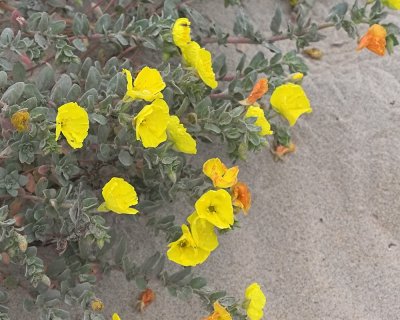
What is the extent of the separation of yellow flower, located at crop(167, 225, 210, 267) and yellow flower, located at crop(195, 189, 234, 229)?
0.26 feet

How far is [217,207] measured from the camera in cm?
212

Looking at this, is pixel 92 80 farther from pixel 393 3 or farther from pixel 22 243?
pixel 393 3

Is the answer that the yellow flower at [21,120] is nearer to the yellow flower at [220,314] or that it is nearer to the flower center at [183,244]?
the flower center at [183,244]

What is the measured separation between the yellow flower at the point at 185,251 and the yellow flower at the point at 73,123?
403 millimetres

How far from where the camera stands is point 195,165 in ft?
8.94

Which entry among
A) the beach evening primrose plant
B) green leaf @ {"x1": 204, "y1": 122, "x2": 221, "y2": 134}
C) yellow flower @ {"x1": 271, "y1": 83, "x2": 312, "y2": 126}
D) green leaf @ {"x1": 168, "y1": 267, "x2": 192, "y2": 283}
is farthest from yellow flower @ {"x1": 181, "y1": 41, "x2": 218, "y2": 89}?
green leaf @ {"x1": 168, "y1": 267, "x2": 192, "y2": 283}

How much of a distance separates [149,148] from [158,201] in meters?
0.32

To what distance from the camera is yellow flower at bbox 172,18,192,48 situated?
91.7 inches

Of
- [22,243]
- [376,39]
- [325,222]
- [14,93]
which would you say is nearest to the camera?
[22,243]

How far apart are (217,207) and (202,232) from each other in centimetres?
10

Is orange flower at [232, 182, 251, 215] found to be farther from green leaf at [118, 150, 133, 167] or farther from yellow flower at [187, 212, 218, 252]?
green leaf at [118, 150, 133, 167]

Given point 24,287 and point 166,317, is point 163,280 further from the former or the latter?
point 24,287

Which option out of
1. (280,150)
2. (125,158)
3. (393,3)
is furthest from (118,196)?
(393,3)

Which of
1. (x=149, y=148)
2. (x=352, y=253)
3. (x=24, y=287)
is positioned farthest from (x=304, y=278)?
(x=24, y=287)
